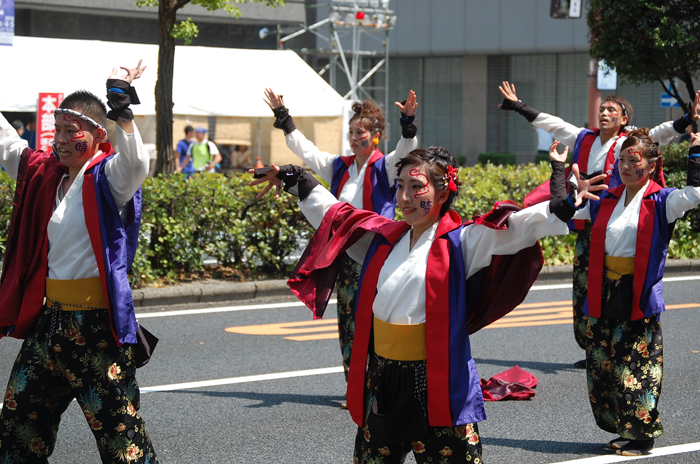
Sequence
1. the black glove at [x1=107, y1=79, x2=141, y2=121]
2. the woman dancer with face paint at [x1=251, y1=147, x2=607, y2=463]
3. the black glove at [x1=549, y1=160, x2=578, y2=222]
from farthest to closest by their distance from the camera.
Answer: the black glove at [x1=107, y1=79, x2=141, y2=121], the woman dancer with face paint at [x1=251, y1=147, x2=607, y2=463], the black glove at [x1=549, y1=160, x2=578, y2=222]

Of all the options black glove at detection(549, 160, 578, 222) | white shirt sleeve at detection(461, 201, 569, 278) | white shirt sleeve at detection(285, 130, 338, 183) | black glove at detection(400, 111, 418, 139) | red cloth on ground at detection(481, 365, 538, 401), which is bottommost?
red cloth on ground at detection(481, 365, 538, 401)

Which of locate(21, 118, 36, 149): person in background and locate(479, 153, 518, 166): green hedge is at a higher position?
locate(21, 118, 36, 149): person in background

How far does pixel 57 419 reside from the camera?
3992 millimetres

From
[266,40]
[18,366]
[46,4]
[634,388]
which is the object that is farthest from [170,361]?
[266,40]

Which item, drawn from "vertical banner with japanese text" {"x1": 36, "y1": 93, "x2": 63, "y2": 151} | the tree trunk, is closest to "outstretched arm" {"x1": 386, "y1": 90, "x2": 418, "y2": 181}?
the tree trunk

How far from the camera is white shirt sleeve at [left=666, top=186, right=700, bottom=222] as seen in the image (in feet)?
16.0

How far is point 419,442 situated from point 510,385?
300cm

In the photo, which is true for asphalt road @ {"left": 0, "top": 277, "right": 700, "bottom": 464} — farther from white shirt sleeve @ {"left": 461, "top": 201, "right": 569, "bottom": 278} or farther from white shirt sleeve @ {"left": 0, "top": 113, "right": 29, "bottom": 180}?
white shirt sleeve @ {"left": 461, "top": 201, "right": 569, "bottom": 278}

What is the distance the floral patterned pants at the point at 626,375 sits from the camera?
197 inches

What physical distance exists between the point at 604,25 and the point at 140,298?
860 centimetres

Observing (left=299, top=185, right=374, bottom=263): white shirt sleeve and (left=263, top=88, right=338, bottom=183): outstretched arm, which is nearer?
(left=299, top=185, right=374, bottom=263): white shirt sleeve

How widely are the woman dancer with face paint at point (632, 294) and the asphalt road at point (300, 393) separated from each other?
9.9 inches

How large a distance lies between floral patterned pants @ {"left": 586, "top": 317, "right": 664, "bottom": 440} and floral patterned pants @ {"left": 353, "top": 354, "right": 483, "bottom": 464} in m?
1.86

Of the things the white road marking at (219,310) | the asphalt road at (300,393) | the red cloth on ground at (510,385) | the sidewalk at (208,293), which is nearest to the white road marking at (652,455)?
the asphalt road at (300,393)
